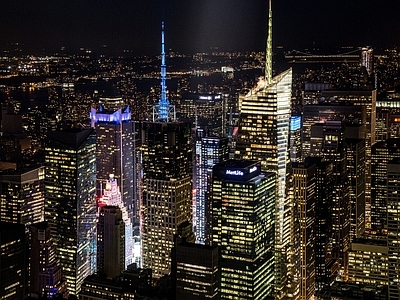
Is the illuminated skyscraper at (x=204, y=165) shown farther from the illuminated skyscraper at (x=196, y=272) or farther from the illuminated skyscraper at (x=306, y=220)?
the illuminated skyscraper at (x=196, y=272)

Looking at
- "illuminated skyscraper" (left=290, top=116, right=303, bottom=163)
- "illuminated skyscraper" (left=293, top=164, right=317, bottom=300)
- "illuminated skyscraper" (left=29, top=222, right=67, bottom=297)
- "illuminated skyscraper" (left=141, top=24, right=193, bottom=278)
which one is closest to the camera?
"illuminated skyscraper" (left=29, top=222, right=67, bottom=297)

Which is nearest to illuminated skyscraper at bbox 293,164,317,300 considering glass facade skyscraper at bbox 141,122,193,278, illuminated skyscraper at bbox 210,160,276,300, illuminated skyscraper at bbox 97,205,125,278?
glass facade skyscraper at bbox 141,122,193,278

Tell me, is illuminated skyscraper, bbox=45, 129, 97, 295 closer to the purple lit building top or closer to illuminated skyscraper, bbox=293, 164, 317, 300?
the purple lit building top

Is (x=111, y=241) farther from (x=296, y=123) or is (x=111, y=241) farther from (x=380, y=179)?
(x=380, y=179)

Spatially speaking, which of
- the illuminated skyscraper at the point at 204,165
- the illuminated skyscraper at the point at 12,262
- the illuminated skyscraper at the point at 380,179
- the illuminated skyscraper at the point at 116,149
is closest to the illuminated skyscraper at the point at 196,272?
the illuminated skyscraper at the point at 12,262

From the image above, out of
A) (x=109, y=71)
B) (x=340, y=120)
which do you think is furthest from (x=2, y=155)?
(x=340, y=120)

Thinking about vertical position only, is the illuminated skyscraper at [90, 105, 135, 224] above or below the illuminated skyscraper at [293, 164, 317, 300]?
above
